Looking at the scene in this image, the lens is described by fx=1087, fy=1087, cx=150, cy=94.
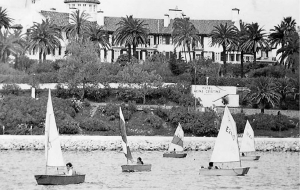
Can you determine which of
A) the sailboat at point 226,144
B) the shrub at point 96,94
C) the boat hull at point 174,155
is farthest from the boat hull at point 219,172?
the shrub at point 96,94

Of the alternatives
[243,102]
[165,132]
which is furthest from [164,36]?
[165,132]

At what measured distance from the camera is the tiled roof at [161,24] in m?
155

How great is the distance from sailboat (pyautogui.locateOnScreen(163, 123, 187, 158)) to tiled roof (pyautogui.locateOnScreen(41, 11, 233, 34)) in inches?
2408

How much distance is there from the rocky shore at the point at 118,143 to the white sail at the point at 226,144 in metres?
29.3

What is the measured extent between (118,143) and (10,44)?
152 ft

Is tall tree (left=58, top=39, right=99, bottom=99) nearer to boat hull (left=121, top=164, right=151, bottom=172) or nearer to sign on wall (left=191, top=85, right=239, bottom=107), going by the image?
sign on wall (left=191, top=85, right=239, bottom=107)

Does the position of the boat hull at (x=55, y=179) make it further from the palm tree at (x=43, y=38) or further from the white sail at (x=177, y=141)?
the palm tree at (x=43, y=38)

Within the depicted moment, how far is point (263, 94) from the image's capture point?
397 ft

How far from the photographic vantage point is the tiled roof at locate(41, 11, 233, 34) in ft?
501

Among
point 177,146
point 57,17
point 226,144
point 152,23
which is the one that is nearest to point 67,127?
point 177,146

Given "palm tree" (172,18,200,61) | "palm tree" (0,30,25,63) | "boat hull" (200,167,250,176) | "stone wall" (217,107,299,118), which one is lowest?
"boat hull" (200,167,250,176)

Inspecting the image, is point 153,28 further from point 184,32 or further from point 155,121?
point 155,121

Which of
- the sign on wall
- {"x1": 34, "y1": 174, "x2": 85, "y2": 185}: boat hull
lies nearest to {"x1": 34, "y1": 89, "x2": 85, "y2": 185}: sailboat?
{"x1": 34, "y1": 174, "x2": 85, "y2": 185}: boat hull

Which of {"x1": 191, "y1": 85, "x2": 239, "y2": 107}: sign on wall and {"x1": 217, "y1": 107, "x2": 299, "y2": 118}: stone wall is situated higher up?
{"x1": 191, "y1": 85, "x2": 239, "y2": 107}: sign on wall
